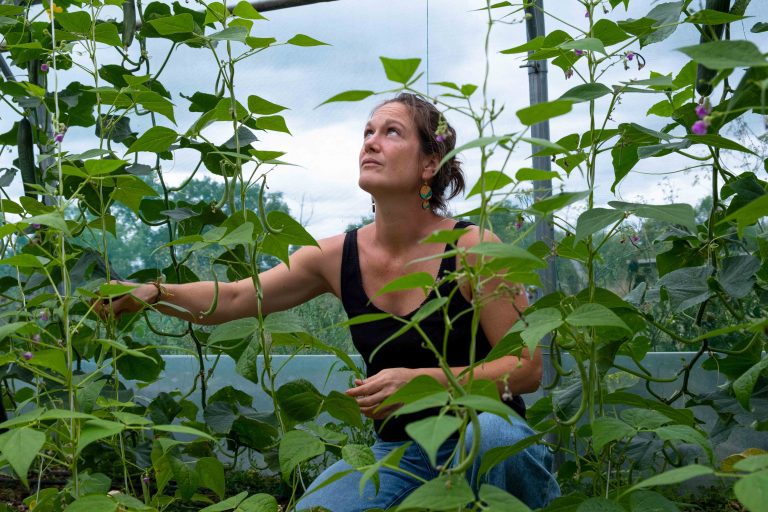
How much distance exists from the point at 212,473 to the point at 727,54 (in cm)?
94

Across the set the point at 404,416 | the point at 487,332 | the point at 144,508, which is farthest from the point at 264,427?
the point at 144,508

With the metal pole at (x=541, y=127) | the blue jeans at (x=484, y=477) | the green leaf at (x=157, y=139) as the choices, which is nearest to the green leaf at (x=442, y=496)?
the blue jeans at (x=484, y=477)

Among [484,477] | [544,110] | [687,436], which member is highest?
[544,110]

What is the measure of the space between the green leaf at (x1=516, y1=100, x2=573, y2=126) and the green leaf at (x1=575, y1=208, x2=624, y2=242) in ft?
0.71

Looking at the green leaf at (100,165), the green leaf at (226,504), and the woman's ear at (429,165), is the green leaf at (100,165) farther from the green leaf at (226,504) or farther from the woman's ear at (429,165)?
the woman's ear at (429,165)

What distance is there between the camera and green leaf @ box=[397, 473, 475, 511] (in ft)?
2.44

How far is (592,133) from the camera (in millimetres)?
1117

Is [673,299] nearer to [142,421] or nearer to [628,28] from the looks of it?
[628,28]

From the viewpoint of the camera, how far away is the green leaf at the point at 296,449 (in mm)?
1088

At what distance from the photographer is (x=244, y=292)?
173cm

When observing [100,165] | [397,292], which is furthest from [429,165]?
[100,165]

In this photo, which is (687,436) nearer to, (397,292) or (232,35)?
(232,35)

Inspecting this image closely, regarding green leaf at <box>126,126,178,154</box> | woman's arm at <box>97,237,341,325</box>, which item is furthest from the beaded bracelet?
green leaf at <box>126,126,178,154</box>

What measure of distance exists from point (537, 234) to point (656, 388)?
0.50m
